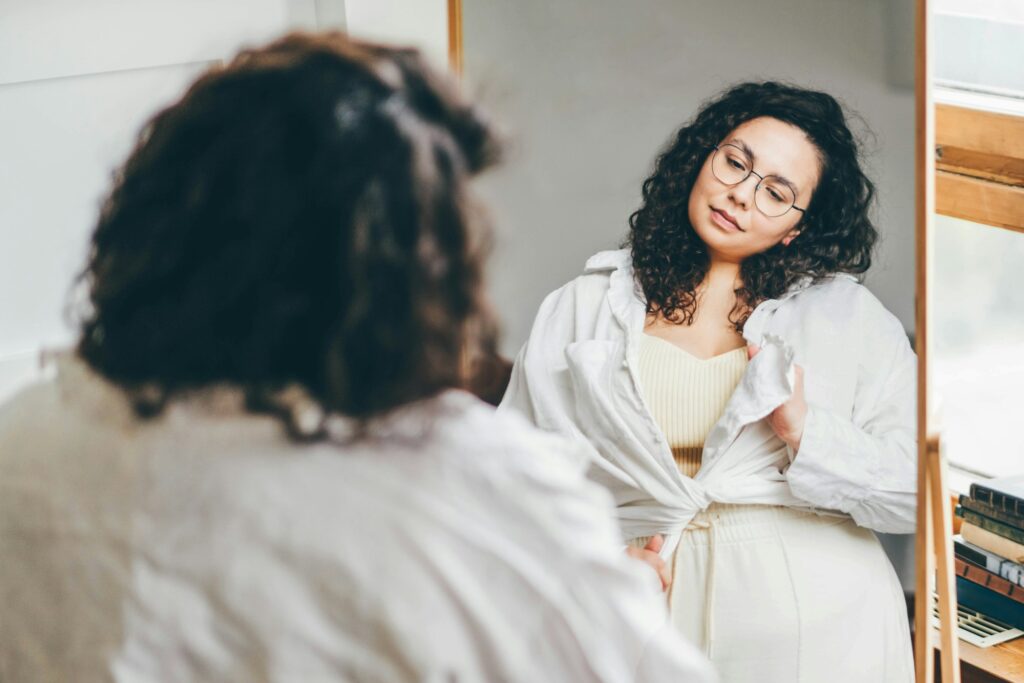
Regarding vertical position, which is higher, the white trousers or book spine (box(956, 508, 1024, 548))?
the white trousers

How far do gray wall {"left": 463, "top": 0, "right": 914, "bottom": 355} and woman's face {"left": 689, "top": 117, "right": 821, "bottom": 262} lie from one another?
0.06 metres

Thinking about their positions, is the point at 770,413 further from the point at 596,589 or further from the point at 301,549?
the point at 301,549

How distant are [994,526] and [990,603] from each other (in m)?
0.11

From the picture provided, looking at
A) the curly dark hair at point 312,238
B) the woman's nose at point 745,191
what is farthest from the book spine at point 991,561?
the curly dark hair at point 312,238

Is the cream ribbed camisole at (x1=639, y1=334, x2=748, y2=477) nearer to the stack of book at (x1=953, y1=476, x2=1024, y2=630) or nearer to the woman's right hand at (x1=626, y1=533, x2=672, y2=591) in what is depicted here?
the woman's right hand at (x1=626, y1=533, x2=672, y2=591)

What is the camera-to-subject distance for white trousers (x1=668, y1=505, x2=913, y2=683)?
1140mm

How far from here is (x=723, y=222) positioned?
1160 millimetres

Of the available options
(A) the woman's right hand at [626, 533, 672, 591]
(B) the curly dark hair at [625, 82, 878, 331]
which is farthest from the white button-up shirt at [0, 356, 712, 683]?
(B) the curly dark hair at [625, 82, 878, 331]

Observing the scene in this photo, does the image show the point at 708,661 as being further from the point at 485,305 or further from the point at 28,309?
the point at 28,309

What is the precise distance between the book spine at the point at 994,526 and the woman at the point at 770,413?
0.35m

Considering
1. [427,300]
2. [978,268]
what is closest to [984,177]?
[978,268]

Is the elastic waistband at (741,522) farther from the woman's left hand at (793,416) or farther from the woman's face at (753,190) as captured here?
the woman's face at (753,190)

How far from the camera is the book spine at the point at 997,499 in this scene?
1398 mm

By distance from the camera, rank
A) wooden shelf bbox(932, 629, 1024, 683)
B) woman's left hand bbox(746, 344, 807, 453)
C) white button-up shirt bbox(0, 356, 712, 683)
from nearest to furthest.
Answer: white button-up shirt bbox(0, 356, 712, 683) < woman's left hand bbox(746, 344, 807, 453) < wooden shelf bbox(932, 629, 1024, 683)
